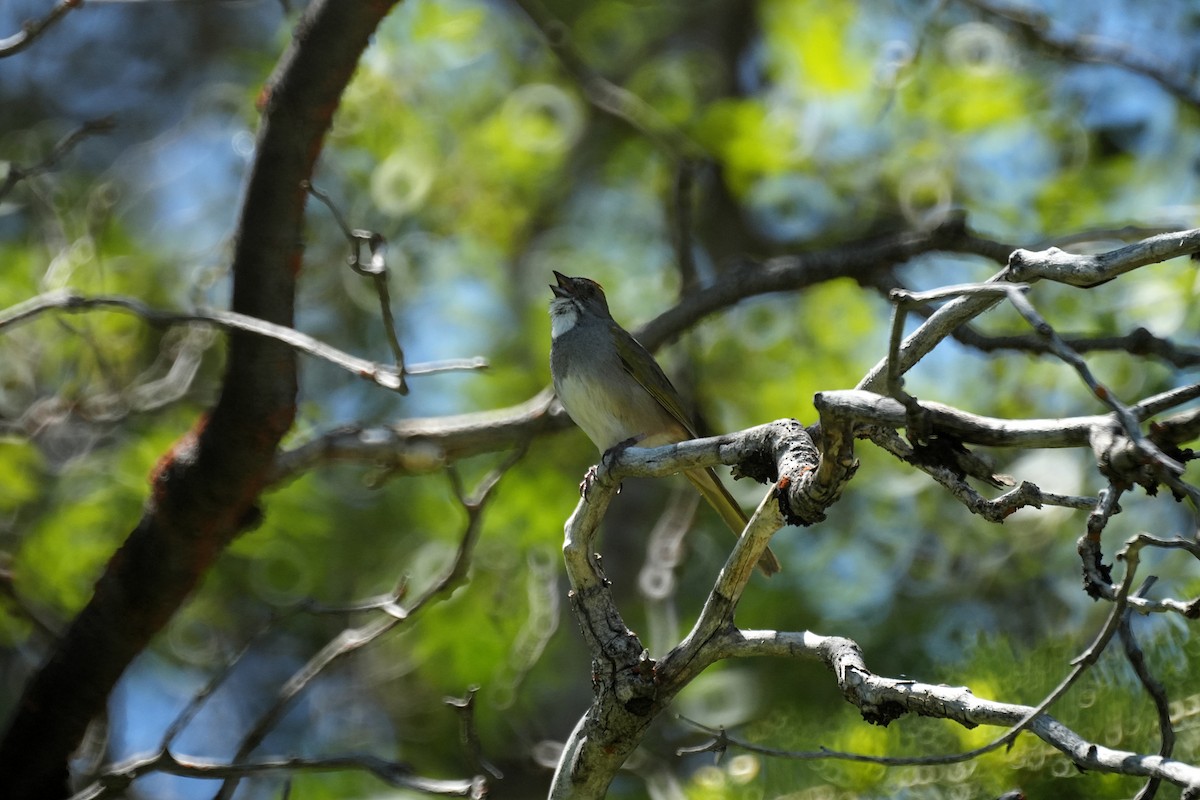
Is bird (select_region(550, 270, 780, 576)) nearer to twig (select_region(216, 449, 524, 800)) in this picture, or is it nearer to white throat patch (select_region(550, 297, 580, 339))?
white throat patch (select_region(550, 297, 580, 339))

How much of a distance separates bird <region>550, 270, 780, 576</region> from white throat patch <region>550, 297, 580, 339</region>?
0.01m

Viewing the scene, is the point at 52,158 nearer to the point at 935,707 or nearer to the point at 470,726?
the point at 470,726

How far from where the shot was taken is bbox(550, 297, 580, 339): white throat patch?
5.62m

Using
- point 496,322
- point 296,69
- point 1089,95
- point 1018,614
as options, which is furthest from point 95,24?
point 1018,614

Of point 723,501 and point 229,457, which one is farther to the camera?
point 723,501

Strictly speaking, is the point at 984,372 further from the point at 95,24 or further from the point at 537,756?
the point at 95,24

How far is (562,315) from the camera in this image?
576 centimetres

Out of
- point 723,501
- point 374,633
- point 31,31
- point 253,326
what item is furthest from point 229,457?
point 723,501

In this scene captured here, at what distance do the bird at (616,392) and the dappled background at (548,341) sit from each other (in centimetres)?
48

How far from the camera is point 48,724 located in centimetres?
449

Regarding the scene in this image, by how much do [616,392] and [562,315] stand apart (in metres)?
0.78

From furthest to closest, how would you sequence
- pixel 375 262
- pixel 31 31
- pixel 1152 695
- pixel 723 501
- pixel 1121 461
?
pixel 723 501
pixel 31 31
pixel 375 262
pixel 1152 695
pixel 1121 461

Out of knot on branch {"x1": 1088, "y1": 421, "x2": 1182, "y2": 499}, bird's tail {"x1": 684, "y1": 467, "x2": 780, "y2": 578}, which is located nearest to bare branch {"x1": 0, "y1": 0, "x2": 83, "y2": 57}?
bird's tail {"x1": 684, "y1": 467, "x2": 780, "y2": 578}

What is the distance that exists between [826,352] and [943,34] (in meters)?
1.84
